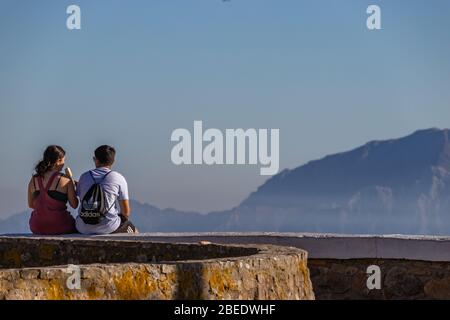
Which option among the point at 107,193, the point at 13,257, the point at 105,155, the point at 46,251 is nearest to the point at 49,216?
the point at 107,193

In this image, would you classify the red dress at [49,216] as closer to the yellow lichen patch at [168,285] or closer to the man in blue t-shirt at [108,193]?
the man in blue t-shirt at [108,193]

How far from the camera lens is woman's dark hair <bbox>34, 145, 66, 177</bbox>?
11.9 meters

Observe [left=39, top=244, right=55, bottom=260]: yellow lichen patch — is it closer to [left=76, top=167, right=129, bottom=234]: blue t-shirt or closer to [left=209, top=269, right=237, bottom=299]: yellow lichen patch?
[left=76, top=167, right=129, bottom=234]: blue t-shirt

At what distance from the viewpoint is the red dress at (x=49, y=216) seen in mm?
11812

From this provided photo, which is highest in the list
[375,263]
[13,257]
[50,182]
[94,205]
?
[50,182]

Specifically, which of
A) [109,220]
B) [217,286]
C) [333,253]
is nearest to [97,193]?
[109,220]

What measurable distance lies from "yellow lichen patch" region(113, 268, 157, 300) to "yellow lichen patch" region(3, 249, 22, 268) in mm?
3325

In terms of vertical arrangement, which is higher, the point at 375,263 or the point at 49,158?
the point at 49,158

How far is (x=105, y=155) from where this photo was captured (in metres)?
11.9

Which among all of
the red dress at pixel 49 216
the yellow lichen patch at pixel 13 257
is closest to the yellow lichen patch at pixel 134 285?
the yellow lichen patch at pixel 13 257

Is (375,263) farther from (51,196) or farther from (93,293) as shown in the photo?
(93,293)

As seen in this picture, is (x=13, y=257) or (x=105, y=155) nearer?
(x=13, y=257)

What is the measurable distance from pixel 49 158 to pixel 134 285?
5404 mm
